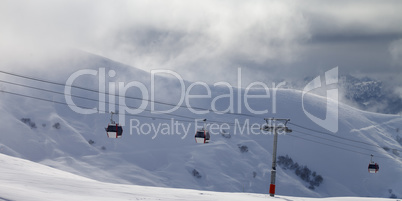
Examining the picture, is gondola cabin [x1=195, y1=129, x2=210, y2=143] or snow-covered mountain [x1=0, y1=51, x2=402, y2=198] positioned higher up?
gondola cabin [x1=195, y1=129, x2=210, y2=143]

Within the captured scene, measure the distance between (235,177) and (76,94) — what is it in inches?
1916

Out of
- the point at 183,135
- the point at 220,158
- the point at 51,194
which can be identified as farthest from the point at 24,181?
the point at 183,135

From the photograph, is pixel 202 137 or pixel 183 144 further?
pixel 183 144

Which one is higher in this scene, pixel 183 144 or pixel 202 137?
pixel 202 137

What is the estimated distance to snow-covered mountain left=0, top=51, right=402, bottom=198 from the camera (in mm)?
98562

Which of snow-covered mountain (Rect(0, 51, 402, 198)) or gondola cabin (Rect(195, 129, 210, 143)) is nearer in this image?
gondola cabin (Rect(195, 129, 210, 143))

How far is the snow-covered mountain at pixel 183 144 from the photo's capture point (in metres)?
98.6

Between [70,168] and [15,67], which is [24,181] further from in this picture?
[15,67]

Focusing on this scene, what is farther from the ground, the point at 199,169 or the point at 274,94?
the point at 274,94

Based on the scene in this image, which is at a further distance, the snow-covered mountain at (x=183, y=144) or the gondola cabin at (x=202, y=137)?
the snow-covered mountain at (x=183, y=144)

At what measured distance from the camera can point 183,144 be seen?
117375mm

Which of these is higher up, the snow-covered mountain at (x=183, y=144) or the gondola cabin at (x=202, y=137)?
the gondola cabin at (x=202, y=137)

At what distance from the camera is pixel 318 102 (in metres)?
157

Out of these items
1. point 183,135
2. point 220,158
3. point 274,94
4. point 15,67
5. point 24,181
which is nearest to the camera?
point 24,181
